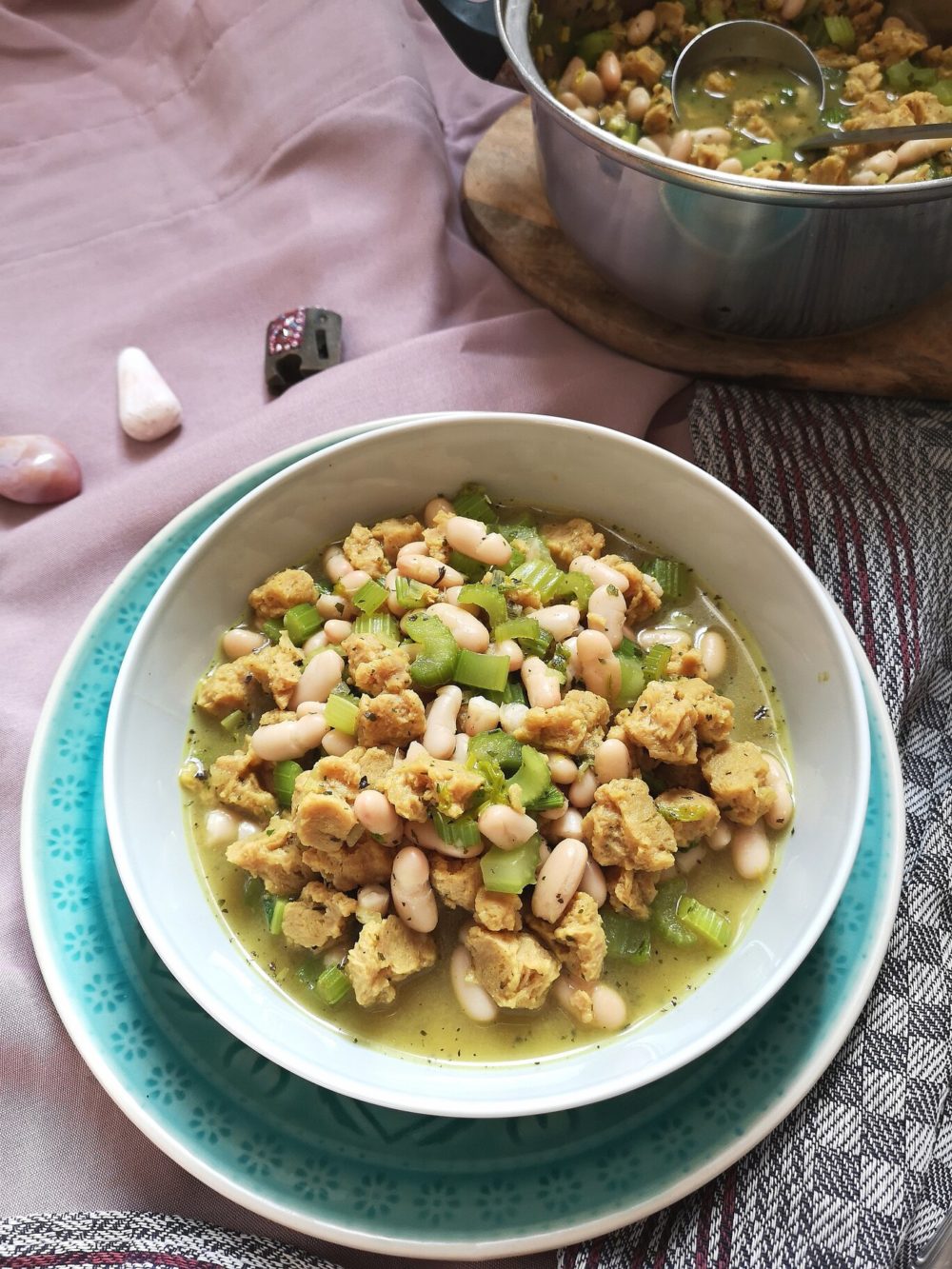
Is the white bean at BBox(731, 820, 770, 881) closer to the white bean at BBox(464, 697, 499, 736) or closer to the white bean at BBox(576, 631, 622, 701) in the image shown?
the white bean at BBox(576, 631, 622, 701)

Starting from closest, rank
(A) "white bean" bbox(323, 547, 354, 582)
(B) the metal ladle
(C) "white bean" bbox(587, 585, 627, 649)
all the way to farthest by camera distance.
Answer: (C) "white bean" bbox(587, 585, 627, 649) → (A) "white bean" bbox(323, 547, 354, 582) → (B) the metal ladle

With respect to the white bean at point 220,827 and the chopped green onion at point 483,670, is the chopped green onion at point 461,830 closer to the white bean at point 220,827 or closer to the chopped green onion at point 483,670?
the chopped green onion at point 483,670

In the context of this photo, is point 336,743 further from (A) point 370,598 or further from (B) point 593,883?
(B) point 593,883

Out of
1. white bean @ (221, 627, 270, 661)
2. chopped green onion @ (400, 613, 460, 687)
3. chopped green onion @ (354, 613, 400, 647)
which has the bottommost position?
white bean @ (221, 627, 270, 661)

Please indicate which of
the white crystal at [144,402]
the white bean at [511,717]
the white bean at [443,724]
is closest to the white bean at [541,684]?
the white bean at [511,717]

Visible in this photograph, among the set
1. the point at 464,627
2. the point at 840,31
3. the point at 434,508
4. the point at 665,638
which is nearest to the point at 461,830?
the point at 464,627

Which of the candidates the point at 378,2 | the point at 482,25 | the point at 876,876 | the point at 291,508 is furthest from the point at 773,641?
the point at 378,2

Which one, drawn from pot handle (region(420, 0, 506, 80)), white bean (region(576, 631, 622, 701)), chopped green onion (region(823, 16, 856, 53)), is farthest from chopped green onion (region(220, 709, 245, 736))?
chopped green onion (region(823, 16, 856, 53))
